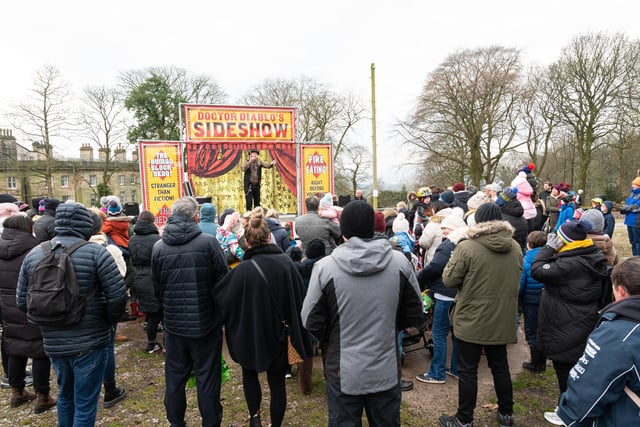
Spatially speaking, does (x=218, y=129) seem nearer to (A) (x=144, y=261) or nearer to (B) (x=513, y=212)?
(A) (x=144, y=261)

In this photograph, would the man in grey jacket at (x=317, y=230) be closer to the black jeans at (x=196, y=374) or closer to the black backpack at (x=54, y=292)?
the black jeans at (x=196, y=374)

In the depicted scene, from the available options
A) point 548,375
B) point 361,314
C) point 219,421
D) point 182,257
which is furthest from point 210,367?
point 548,375

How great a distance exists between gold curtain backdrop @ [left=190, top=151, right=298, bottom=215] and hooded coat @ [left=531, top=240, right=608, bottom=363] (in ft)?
34.9

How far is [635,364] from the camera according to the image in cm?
152

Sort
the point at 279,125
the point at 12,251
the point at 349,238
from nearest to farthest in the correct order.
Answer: the point at 349,238 < the point at 12,251 < the point at 279,125

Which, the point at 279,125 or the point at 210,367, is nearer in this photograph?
the point at 210,367

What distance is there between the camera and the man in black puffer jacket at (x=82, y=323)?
2760 mm

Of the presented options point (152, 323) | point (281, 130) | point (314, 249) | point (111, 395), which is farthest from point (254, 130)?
point (111, 395)

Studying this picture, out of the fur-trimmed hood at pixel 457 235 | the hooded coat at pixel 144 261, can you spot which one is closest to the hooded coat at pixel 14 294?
the hooded coat at pixel 144 261

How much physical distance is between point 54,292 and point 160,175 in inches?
382

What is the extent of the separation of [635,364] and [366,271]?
1.20 m

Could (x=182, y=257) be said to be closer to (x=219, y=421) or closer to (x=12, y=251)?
(x=219, y=421)

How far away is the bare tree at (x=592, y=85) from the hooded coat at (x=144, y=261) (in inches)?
929

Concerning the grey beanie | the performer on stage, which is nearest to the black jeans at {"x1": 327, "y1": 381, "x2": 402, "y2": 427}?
the grey beanie
